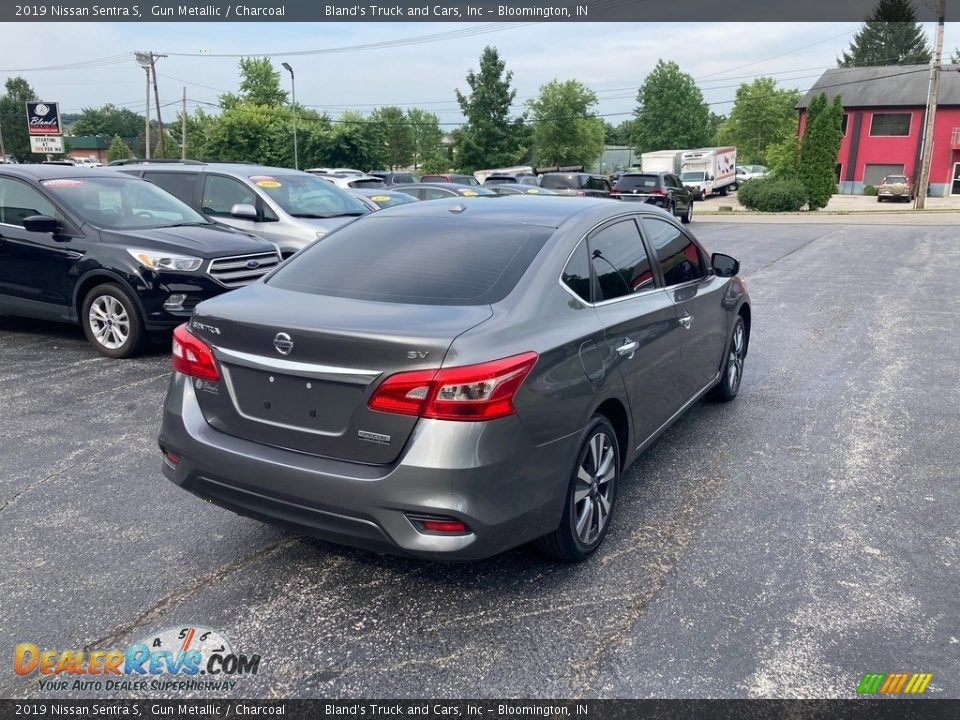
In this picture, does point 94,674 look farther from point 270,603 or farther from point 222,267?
point 222,267

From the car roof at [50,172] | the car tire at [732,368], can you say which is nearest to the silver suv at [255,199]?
the car roof at [50,172]

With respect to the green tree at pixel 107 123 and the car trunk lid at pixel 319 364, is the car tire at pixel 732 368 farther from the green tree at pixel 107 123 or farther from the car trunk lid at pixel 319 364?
the green tree at pixel 107 123

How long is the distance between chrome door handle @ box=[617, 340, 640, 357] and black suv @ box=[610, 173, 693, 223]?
21.3 metres

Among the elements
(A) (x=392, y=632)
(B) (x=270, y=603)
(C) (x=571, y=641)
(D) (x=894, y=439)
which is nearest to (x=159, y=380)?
(B) (x=270, y=603)

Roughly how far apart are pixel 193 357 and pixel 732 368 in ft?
13.6

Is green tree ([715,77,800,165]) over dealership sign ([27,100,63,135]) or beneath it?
over

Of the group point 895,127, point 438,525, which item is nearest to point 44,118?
point 438,525

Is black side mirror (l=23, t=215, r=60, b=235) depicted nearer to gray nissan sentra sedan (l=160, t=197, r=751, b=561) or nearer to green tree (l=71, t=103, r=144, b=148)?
gray nissan sentra sedan (l=160, t=197, r=751, b=561)

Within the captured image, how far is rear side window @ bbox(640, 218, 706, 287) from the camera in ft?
14.9

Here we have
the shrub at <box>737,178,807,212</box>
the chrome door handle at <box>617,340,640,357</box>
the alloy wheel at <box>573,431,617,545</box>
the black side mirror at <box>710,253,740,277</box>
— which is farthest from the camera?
the shrub at <box>737,178,807,212</box>

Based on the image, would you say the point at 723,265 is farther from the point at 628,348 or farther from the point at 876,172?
the point at 876,172

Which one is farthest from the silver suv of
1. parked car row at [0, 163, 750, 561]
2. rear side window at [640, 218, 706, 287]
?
parked car row at [0, 163, 750, 561]

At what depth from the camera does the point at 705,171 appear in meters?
49.0

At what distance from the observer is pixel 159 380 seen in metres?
6.40
